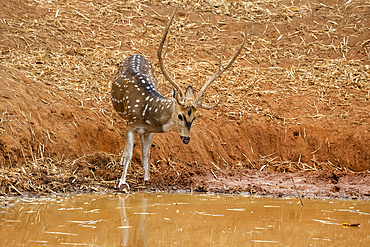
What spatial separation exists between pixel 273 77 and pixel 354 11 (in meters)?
5.49

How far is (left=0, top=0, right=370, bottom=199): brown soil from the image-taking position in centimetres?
1008

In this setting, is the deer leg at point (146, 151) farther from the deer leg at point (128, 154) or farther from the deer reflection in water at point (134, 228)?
the deer reflection in water at point (134, 228)

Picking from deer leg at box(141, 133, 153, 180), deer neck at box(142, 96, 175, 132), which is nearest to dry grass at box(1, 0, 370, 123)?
deer leg at box(141, 133, 153, 180)

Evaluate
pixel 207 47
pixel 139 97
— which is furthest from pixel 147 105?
pixel 207 47

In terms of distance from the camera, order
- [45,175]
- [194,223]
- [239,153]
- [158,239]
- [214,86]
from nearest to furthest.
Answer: [158,239], [194,223], [45,175], [239,153], [214,86]

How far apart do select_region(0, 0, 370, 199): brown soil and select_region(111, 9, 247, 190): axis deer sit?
2.93 feet

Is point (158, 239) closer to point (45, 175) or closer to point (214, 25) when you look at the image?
point (45, 175)

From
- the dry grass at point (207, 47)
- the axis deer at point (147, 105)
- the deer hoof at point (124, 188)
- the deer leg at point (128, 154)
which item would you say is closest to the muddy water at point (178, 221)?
the deer hoof at point (124, 188)

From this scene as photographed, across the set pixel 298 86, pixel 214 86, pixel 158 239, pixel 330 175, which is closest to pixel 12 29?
pixel 214 86

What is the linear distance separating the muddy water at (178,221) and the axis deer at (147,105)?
1.21 m

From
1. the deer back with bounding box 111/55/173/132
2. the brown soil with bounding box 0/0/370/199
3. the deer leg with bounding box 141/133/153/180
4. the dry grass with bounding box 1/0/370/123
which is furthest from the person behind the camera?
the dry grass with bounding box 1/0/370/123

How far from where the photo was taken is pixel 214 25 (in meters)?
17.8

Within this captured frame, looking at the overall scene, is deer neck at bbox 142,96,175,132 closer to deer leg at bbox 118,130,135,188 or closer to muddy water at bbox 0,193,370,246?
→ deer leg at bbox 118,130,135,188

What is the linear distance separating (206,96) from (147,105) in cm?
403
